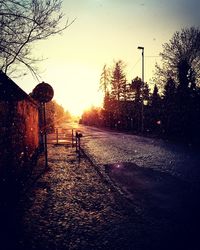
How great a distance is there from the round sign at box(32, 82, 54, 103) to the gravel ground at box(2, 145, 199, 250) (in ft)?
16.3

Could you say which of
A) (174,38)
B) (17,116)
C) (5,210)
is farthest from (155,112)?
(5,210)

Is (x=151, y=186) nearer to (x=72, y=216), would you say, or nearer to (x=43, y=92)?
(x=72, y=216)

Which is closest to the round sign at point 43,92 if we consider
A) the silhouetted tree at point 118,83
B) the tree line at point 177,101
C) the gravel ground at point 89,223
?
the gravel ground at point 89,223

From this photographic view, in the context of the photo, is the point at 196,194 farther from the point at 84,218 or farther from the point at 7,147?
the point at 7,147

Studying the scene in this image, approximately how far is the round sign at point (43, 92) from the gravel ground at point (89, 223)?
16.3 feet

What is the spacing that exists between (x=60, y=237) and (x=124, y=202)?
2.33 m

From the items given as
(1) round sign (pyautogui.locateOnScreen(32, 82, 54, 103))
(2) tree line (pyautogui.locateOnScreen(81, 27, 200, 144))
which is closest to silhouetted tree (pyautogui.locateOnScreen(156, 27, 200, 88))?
(2) tree line (pyautogui.locateOnScreen(81, 27, 200, 144))

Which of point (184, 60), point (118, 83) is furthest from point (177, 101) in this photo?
point (118, 83)

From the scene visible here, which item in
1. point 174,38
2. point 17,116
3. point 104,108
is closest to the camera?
point 17,116

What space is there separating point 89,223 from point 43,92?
7.80 metres

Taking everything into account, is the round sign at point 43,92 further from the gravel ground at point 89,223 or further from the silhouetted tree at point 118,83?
the silhouetted tree at point 118,83

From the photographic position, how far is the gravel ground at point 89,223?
14.7ft

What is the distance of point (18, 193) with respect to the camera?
25.1 ft

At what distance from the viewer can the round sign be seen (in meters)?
12.1
